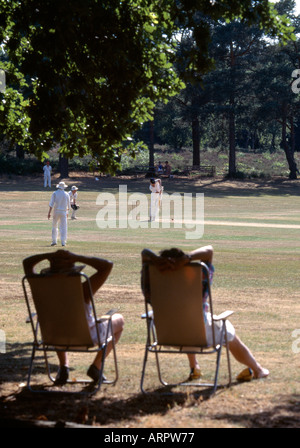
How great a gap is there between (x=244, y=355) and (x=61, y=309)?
185cm

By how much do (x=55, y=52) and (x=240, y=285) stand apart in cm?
828

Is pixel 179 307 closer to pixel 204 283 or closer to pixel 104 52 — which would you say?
pixel 204 283

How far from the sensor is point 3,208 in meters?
44.6

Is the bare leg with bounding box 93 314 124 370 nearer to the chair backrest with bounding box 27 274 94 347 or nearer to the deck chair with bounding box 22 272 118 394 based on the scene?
the deck chair with bounding box 22 272 118 394

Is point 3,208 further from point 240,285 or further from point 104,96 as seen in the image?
point 104,96

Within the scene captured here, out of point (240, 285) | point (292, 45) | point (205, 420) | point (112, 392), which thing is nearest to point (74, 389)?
point (112, 392)

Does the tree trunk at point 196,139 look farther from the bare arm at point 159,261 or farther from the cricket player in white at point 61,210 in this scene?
the bare arm at point 159,261

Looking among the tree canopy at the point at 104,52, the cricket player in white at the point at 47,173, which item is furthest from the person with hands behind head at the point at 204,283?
the cricket player in white at the point at 47,173

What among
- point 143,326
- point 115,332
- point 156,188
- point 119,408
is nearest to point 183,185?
point 156,188

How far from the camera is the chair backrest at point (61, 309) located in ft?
23.0

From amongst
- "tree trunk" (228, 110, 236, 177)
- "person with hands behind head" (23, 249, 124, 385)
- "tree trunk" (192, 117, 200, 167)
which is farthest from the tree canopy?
"tree trunk" (192, 117, 200, 167)

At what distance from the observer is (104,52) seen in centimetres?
919

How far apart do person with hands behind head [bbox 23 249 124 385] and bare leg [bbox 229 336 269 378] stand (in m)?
1.13

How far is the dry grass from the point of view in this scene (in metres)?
6.41
